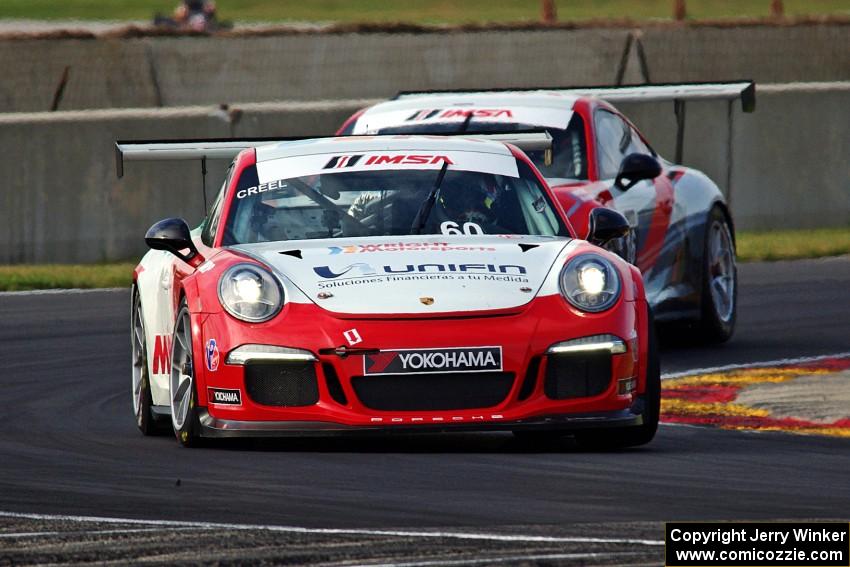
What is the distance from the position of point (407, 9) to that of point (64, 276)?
26314mm

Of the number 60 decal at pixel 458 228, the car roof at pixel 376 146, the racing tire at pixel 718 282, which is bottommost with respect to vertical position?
the racing tire at pixel 718 282

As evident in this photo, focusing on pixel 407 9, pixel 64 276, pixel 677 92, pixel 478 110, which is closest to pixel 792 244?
pixel 677 92

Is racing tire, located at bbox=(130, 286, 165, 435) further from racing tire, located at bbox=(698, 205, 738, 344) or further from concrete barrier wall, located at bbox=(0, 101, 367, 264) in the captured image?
concrete barrier wall, located at bbox=(0, 101, 367, 264)

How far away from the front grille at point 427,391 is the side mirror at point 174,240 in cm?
127

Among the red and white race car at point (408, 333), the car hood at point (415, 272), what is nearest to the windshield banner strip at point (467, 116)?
the red and white race car at point (408, 333)

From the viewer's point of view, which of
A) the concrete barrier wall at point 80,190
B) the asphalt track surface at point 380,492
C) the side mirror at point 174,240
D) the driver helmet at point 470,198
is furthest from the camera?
the concrete barrier wall at point 80,190

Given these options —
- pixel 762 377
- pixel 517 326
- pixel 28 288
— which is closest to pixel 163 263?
pixel 517 326

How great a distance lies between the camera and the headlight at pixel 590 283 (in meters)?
8.49

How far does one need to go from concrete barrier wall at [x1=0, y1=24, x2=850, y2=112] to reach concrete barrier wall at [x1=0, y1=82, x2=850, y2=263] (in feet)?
10.9

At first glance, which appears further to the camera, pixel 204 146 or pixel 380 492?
pixel 204 146

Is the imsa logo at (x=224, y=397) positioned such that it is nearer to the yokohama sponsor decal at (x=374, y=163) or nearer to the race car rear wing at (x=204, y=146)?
the yokohama sponsor decal at (x=374, y=163)

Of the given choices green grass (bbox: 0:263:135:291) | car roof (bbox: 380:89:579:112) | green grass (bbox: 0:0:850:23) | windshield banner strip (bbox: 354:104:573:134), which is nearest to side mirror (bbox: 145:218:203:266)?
windshield banner strip (bbox: 354:104:573:134)

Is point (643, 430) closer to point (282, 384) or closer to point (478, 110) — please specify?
point (282, 384)

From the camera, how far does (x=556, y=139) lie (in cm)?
1282
